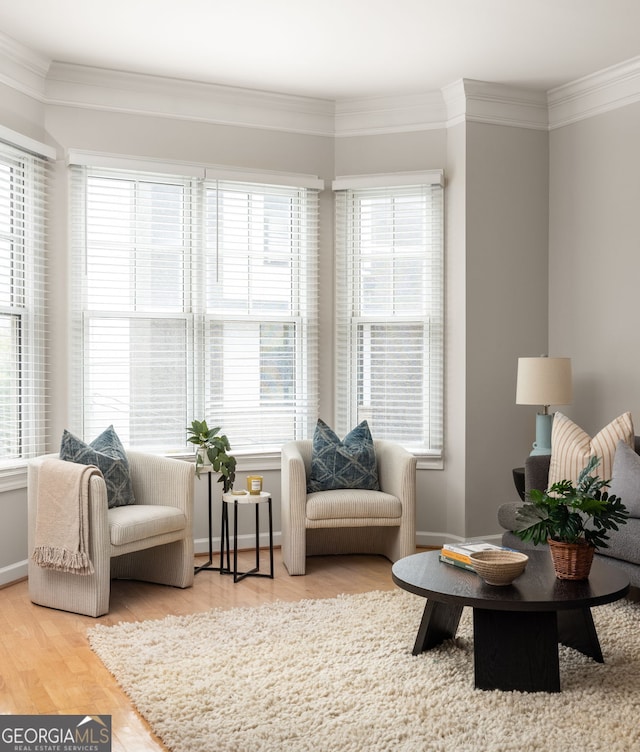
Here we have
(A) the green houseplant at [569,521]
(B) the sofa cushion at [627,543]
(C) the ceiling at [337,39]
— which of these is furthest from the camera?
(C) the ceiling at [337,39]

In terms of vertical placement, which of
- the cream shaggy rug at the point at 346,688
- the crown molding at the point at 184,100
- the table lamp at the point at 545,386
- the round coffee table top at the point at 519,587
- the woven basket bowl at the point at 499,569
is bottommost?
the cream shaggy rug at the point at 346,688

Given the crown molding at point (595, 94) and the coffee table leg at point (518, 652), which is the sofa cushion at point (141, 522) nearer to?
the coffee table leg at point (518, 652)

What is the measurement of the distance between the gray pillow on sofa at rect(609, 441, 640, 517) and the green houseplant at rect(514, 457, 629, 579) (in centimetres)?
80

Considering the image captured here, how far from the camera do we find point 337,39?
4.48 metres

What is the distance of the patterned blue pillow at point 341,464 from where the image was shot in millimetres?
4875

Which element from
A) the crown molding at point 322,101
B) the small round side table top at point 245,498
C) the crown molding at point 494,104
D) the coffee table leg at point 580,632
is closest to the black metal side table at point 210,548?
the small round side table top at point 245,498

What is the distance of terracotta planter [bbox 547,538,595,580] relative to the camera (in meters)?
3.04

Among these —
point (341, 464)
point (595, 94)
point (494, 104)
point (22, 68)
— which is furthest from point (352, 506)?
point (22, 68)

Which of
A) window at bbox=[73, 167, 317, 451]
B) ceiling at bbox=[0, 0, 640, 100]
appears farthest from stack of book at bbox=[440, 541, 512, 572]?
ceiling at bbox=[0, 0, 640, 100]

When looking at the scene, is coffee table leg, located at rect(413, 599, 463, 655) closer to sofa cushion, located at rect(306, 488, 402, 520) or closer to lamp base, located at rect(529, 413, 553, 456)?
sofa cushion, located at rect(306, 488, 402, 520)

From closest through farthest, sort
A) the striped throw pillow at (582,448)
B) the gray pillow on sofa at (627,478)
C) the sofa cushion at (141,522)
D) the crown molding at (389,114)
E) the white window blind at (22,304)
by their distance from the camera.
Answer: the gray pillow on sofa at (627,478) < the sofa cushion at (141,522) < the striped throw pillow at (582,448) < the white window blind at (22,304) < the crown molding at (389,114)

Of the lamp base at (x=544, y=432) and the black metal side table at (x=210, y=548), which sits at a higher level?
the lamp base at (x=544, y=432)

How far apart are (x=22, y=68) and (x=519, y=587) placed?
3874mm

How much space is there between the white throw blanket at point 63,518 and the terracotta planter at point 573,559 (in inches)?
84.4
